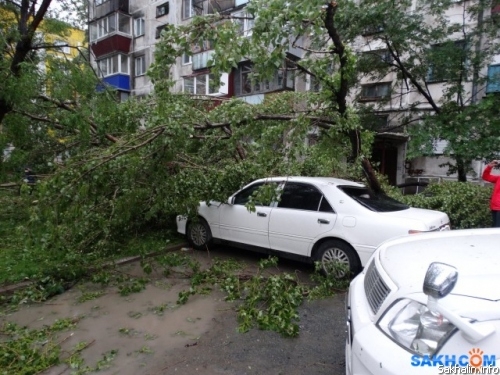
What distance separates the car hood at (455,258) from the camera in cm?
163

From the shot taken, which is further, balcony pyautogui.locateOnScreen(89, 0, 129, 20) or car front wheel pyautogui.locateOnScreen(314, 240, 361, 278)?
balcony pyautogui.locateOnScreen(89, 0, 129, 20)

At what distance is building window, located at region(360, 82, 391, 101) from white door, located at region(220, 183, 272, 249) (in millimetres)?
6773

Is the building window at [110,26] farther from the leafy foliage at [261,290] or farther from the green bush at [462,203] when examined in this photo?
the green bush at [462,203]

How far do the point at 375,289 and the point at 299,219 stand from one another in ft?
9.32

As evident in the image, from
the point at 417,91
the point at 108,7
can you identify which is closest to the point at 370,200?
the point at 417,91

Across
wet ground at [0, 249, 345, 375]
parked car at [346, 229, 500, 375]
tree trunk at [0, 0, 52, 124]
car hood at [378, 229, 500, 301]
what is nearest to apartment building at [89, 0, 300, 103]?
tree trunk at [0, 0, 52, 124]

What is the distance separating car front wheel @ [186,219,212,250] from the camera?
19.9 ft

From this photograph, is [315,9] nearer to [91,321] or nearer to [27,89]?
[91,321]

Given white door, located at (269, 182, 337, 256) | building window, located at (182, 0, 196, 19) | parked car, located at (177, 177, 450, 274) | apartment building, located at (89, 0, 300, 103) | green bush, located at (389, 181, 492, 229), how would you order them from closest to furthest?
parked car, located at (177, 177, 450, 274)
white door, located at (269, 182, 337, 256)
green bush, located at (389, 181, 492, 229)
building window, located at (182, 0, 196, 19)
apartment building, located at (89, 0, 300, 103)

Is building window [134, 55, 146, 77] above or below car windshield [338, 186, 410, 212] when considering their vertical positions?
above

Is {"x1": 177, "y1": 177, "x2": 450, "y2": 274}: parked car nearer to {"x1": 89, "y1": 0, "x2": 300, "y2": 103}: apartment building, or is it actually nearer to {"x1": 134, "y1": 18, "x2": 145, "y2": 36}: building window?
{"x1": 89, "y1": 0, "x2": 300, "y2": 103}: apartment building

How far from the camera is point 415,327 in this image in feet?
5.35

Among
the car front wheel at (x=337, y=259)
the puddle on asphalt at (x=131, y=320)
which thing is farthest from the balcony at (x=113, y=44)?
the car front wheel at (x=337, y=259)
